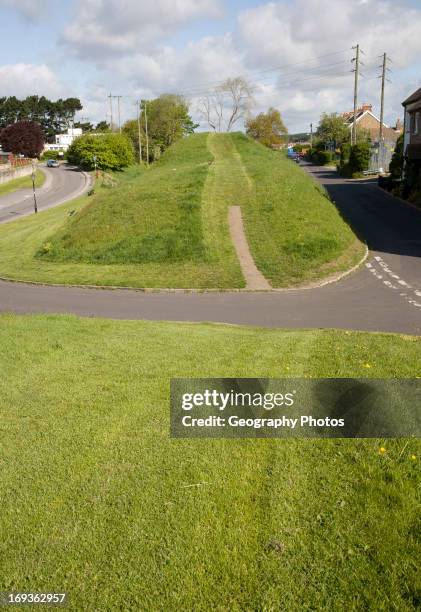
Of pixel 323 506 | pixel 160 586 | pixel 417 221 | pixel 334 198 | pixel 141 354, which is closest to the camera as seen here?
pixel 160 586

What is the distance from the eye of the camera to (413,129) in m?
35.8

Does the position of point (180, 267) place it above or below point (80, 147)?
below

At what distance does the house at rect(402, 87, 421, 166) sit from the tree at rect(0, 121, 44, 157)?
74662 mm

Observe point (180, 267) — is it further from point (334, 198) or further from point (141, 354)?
point (334, 198)

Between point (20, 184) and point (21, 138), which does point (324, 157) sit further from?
point (21, 138)

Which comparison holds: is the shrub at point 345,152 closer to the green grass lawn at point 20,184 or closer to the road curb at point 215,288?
the green grass lawn at point 20,184

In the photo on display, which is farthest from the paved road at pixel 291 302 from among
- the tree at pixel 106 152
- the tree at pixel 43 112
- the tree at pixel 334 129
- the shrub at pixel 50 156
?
the tree at pixel 43 112

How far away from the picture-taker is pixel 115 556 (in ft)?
12.7

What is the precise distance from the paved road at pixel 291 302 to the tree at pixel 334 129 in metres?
62.4

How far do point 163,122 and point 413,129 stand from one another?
63355 mm

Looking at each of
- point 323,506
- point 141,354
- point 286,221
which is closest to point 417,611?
point 323,506

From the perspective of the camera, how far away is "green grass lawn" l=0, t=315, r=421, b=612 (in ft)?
11.8

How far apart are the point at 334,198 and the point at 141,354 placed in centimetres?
3222

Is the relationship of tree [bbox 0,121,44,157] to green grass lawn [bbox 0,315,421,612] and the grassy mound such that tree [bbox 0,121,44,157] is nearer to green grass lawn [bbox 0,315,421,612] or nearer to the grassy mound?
the grassy mound
